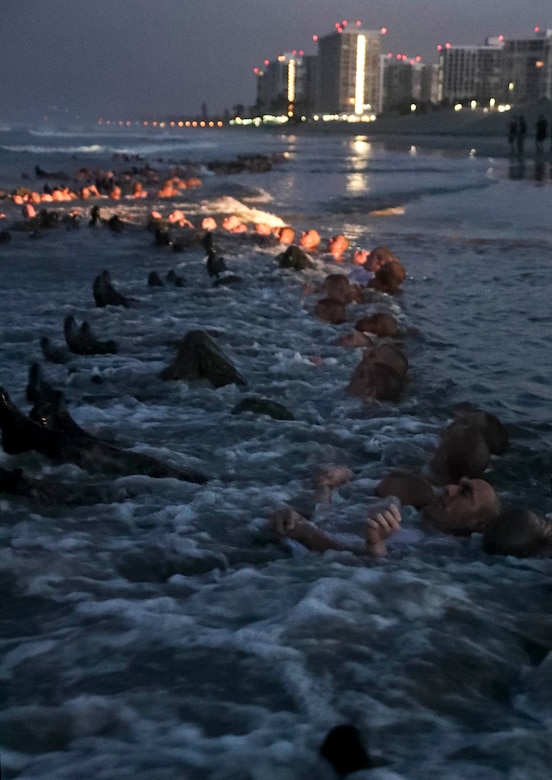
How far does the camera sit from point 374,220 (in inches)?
837

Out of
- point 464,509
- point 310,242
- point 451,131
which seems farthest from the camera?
point 451,131

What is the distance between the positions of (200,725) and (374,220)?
1915 cm

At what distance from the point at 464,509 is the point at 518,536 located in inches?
12.6

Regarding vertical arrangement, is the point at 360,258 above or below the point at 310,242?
below

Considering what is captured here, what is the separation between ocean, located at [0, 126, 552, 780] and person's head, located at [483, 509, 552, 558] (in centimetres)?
7

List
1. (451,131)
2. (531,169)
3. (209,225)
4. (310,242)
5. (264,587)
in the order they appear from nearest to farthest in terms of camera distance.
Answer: (264,587)
(310,242)
(209,225)
(531,169)
(451,131)

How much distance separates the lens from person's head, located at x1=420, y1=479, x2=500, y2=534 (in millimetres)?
4551

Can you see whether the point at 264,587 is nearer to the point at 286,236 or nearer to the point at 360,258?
the point at 360,258

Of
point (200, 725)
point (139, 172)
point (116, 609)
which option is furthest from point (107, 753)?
point (139, 172)

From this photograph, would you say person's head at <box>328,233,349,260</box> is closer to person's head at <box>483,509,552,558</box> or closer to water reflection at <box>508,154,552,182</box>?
person's head at <box>483,509,552,558</box>

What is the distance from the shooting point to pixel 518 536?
14.3 feet

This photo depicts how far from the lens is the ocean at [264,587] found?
2887mm

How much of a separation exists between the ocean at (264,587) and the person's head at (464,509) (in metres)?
0.11

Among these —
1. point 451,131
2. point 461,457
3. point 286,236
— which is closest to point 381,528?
point 461,457
